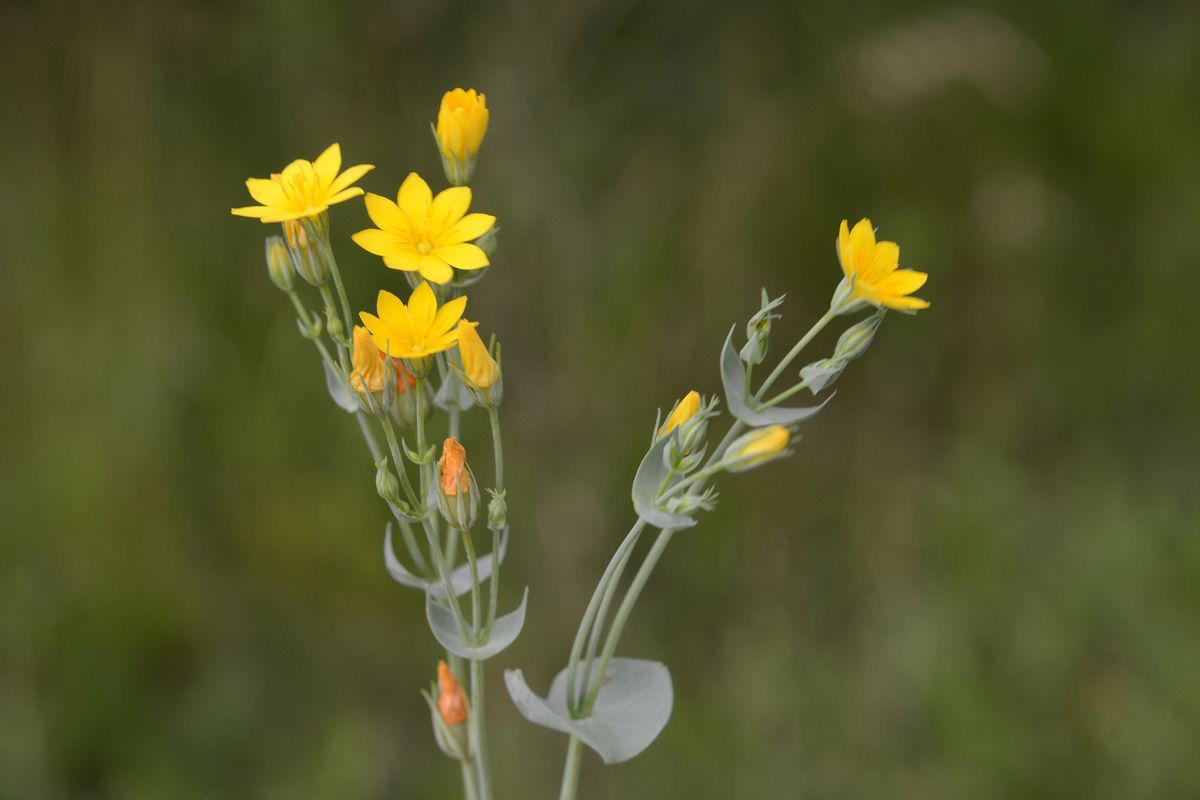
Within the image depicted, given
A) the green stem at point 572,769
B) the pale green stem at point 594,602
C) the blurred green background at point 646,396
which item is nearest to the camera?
the pale green stem at point 594,602

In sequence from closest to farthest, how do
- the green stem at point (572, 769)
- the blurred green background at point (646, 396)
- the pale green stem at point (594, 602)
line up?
the pale green stem at point (594, 602), the green stem at point (572, 769), the blurred green background at point (646, 396)

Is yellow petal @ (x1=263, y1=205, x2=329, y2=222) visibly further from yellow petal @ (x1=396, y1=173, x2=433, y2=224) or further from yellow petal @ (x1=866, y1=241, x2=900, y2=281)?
yellow petal @ (x1=866, y1=241, x2=900, y2=281)

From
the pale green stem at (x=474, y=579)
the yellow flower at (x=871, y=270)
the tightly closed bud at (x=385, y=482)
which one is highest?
the yellow flower at (x=871, y=270)

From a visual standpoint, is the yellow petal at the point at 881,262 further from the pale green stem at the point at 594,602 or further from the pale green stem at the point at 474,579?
the pale green stem at the point at 474,579

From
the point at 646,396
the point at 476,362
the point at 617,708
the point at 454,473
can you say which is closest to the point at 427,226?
the point at 476,362

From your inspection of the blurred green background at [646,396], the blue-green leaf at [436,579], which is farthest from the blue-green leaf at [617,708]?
the blurred green background at [646,396]

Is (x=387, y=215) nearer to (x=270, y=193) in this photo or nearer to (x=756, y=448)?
(x=270, y=193)
